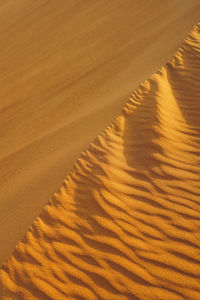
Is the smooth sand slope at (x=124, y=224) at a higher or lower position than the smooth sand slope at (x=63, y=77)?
lower

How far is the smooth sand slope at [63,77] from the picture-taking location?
3.56 metres

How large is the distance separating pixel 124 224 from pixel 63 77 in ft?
13.3

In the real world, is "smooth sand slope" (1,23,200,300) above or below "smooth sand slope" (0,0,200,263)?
below

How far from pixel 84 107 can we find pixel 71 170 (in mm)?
1776

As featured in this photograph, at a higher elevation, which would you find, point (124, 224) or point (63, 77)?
point (63, 77)

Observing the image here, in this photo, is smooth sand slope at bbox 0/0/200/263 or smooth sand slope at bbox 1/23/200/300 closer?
smooth sand slope at bbox 1/23/200/300

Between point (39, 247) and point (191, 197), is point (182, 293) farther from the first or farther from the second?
point (39, 247)

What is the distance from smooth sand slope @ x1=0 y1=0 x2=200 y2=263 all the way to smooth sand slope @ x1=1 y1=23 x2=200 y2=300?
31 cm

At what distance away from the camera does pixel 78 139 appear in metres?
4.00

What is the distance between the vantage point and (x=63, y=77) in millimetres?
5984

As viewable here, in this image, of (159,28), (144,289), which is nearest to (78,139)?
(144,289)

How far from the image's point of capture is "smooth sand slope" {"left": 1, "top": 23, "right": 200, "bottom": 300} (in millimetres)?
2338

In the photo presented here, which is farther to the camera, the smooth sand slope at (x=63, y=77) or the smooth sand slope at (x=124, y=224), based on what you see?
the smooth sand slope at (x=63, y=77)

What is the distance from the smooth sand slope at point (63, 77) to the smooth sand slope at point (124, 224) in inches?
12.0
